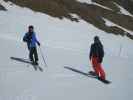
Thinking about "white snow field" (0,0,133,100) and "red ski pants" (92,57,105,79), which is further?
"red ski pants" (92,57,105,79)

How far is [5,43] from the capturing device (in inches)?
936

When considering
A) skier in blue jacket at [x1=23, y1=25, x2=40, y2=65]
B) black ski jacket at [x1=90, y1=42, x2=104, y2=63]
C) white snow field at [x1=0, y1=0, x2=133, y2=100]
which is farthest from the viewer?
skier in blue jacket at [x1=23, y1=25, x2=40, y2=65]

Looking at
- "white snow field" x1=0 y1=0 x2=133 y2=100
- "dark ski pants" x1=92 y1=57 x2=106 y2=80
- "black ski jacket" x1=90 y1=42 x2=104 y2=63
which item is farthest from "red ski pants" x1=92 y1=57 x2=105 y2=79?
"white snow field" x1=0 y1=0 x2=133 y2=100

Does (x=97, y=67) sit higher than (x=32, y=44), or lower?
lower

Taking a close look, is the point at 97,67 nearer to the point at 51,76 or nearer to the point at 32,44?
the point at 51,76

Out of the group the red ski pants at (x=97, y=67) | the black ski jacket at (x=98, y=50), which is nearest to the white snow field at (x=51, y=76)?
the red ski pants at (x=97, y=67)

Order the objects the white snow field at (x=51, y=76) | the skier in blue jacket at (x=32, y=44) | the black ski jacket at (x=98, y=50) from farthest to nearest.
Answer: the skier in blue jacket at (x=32, y=44) → the black ski jacket at (x=98, y=50) → the white snow field at (x=51, y=76)

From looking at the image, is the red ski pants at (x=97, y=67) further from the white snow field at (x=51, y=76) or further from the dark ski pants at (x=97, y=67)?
the white snow field at (x=51, y=76)

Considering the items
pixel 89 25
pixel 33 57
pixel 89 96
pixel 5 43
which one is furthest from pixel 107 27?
pixel 89 96

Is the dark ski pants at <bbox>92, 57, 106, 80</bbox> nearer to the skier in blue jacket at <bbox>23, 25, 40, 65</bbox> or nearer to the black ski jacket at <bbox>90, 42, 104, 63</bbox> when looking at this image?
the black ski jacket at <bbox>90, 42, 104, 63</bbox>

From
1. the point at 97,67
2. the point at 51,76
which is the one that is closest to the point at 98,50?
the point at 97,67

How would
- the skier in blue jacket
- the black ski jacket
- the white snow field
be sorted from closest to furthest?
the white snow field → the black ski jacket → the skier in blue jacket

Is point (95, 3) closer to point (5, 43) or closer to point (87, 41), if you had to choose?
point (87, 41)

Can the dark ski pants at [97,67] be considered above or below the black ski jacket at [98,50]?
below
